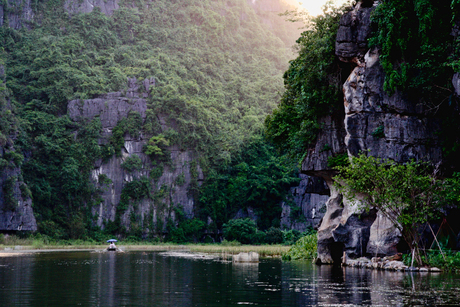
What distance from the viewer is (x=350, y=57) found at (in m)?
26.7

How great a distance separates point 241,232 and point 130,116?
22.4m

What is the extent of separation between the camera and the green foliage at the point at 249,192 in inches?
2940

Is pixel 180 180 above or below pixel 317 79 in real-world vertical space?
below

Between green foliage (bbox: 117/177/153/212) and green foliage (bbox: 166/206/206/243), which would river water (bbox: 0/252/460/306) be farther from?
green foliage (bbox: 166/206/206/243)

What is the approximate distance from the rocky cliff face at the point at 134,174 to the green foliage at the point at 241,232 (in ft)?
33.9

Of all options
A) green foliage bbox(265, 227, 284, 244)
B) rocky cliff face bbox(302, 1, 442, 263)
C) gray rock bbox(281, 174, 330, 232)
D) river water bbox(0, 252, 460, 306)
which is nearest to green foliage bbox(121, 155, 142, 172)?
green foliage bbox(265, 227, 284, 244)

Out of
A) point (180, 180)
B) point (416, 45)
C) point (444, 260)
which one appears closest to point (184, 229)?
point (180, 180)

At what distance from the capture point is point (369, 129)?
84.5 feet

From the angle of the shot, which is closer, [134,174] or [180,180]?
[134,174]

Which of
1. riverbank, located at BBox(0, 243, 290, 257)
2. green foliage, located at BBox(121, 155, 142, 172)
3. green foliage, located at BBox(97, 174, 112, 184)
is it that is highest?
green foliage, located at BBox(121, 155, 142, 172)

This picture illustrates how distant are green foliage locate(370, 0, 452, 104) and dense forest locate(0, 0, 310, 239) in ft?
159

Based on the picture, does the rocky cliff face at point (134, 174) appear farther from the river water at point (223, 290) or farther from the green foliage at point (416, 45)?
the river water at point (223, 290)

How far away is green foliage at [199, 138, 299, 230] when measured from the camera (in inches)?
2940

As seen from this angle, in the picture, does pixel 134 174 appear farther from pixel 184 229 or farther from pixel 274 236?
pixel 274 236
